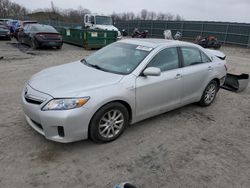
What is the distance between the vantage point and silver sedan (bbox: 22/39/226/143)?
2.89m

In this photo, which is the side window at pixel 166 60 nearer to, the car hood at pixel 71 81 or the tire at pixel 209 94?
the car hood at pixel 71 81

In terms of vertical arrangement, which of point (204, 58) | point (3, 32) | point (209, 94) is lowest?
point (209, 94)

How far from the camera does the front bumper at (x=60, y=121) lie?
→ 111 inches

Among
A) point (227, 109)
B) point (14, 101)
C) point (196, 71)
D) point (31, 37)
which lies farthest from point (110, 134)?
point (31, 37)

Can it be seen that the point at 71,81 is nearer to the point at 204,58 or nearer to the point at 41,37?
Answer: the point at 204,58

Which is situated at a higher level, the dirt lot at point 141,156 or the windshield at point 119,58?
the windshield at point 119,58

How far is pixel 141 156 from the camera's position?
3104 millimetres

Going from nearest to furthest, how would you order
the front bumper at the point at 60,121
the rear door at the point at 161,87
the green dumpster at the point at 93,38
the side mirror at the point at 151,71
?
the front bumper at the point at 60,121, the side mirror at the point at 151,71, the rear door at the point at 161,87, the green dumpster at the point at 93,38

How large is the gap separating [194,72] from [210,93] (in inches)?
37.7

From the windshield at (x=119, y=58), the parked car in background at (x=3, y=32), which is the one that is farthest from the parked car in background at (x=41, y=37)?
the windshield at (x=119, y=58)

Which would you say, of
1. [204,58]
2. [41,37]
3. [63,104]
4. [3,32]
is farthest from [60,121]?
[3,32]

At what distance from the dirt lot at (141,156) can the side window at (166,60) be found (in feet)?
3.36

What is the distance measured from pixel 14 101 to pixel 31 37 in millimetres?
9283

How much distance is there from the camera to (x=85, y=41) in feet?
45.7
